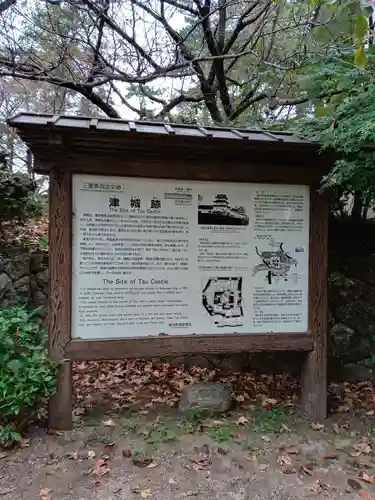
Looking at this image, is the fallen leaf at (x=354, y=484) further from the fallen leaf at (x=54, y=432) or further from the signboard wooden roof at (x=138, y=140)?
the signboard wooden roof at (x=138, y=140)

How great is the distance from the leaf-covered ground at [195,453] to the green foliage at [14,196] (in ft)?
8.46

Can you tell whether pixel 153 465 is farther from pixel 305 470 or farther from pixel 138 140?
pixel 138 140

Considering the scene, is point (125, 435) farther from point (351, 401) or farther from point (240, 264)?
point (351, 401)

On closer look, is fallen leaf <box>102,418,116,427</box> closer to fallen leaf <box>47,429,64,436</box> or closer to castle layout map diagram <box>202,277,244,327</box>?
fallen leaf <box>47,429,64,436</box>

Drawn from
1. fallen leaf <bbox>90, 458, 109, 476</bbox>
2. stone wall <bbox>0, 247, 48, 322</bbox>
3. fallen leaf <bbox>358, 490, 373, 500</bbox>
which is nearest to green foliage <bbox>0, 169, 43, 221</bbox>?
stone wall <bbox>0, 247, 48, 322</bbox>

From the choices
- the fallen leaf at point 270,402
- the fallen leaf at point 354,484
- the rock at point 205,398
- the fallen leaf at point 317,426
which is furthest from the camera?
the fallen leaf at point 270,402

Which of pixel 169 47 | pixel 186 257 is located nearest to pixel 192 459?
pixel 186 257

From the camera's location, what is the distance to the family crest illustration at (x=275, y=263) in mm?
3680

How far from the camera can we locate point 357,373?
4539mm

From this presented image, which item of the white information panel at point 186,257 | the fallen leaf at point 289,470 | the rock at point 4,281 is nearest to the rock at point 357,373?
the white information panel at point 186,257

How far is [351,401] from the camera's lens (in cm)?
408

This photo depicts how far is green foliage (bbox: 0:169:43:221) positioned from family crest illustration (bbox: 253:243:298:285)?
11.2 ft

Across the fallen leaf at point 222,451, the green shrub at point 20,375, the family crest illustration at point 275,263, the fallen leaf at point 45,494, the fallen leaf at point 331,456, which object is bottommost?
the fallen leaf at point 45,494

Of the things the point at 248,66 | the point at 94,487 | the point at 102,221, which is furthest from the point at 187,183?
the point at 248,66
